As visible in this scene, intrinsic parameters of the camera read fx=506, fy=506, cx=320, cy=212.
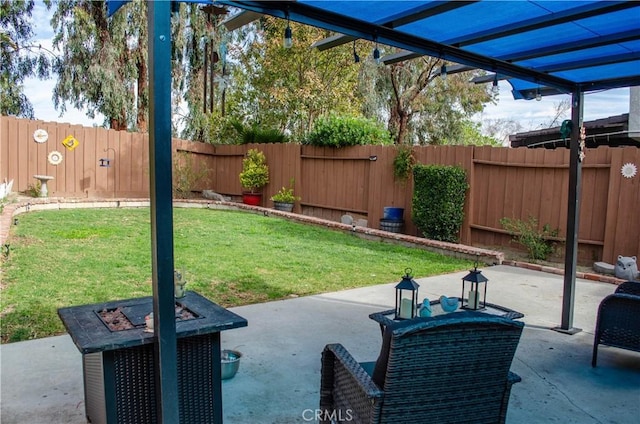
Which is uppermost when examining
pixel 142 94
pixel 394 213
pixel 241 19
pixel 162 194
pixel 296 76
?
pixel 296 76

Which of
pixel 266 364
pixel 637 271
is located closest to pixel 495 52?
pixel 266 364

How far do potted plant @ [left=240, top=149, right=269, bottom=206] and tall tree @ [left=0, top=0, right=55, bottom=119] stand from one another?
23.2ft

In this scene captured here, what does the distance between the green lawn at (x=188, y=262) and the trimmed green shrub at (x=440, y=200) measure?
0.99 meters

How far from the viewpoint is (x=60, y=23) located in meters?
14.2

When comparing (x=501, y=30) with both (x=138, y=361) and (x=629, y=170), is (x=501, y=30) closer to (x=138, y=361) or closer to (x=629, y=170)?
(x=138, y=361)

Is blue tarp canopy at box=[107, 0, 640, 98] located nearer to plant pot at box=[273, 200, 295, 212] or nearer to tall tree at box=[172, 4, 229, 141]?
plant pot at box=[273, 200, 295, 212]

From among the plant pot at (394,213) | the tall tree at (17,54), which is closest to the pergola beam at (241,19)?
the plant pot at (394,213)

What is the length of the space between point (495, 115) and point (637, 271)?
23413mm

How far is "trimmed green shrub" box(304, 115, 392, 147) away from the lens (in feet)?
36.8

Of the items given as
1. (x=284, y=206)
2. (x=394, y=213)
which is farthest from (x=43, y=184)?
(x=394, y=213)

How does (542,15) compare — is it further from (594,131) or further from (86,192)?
(86,192)

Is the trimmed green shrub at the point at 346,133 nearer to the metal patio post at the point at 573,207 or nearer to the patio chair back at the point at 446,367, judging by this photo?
the metal patio post at the point at 573,207

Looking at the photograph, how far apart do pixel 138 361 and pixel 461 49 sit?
2.85 meters

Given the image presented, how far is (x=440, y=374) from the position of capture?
194cm
